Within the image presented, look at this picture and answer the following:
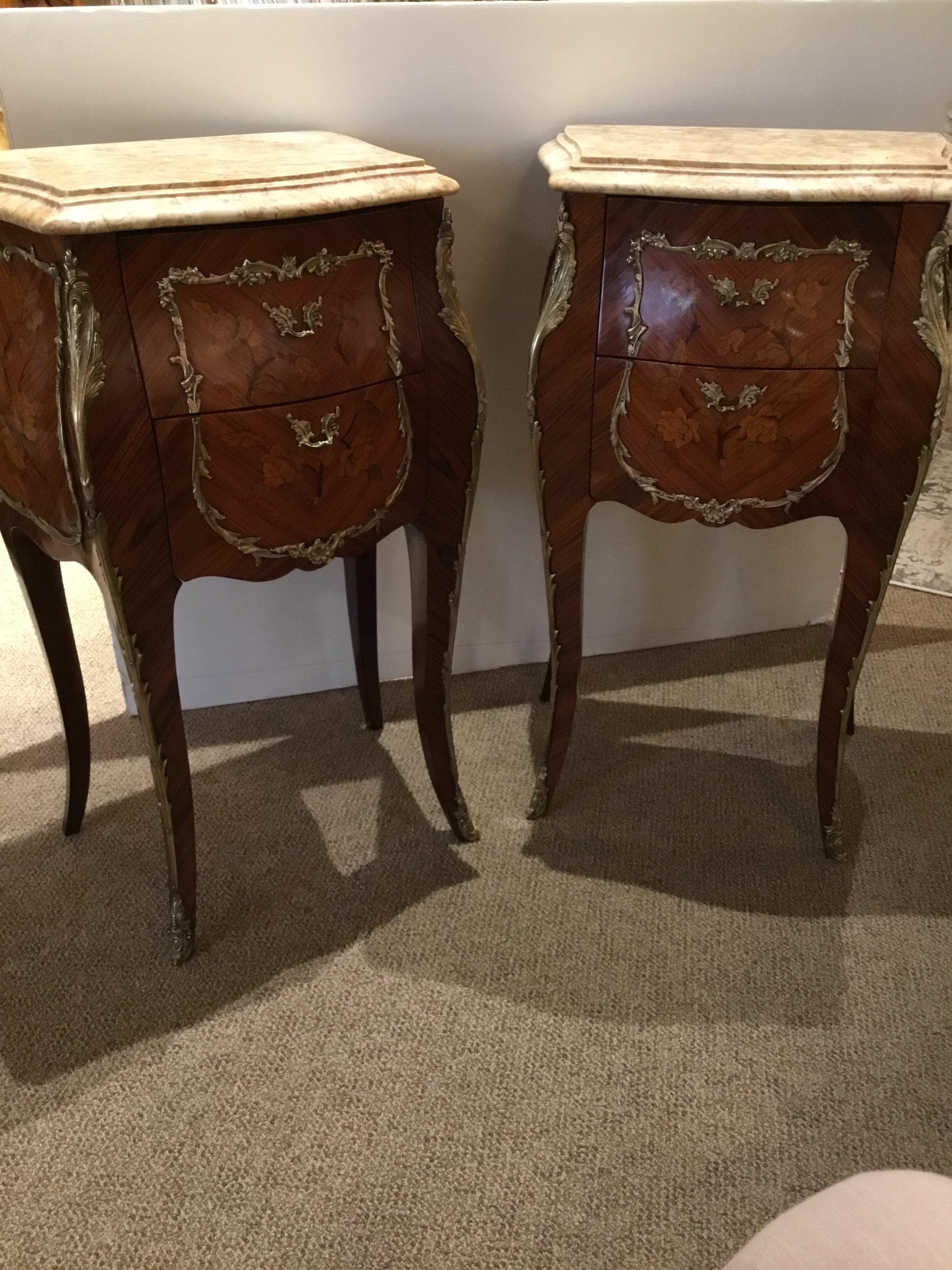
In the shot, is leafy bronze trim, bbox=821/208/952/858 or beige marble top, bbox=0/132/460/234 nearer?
beige marble top, bbox=0/132/460/234

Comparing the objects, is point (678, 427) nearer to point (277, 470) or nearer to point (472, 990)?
point (277, 470)

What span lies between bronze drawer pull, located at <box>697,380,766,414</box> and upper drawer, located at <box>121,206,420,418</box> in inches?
13.9

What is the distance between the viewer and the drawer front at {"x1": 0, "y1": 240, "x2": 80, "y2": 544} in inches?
37.5

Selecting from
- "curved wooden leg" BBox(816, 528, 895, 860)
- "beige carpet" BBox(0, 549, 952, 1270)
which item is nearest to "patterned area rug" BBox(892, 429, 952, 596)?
"beige carpet" BBox(0, 549, 952, 1270)

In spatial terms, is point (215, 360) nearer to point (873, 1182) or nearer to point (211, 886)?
point (211, 886)

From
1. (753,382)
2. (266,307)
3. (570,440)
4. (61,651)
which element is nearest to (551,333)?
(570,440)

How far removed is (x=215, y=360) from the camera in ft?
3.18

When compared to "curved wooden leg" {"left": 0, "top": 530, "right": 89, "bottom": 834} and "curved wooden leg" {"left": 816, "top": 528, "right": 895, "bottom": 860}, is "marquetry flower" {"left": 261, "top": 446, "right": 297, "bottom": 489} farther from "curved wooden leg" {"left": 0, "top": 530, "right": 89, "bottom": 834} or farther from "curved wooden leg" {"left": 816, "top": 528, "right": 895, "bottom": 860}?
→ "curved wooden leg" {"left": 816, "top": 528, "right": 895, "bottom": 860}

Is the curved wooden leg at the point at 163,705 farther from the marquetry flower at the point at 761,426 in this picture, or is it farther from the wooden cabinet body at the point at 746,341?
the marquetry flower at the point at 761,426

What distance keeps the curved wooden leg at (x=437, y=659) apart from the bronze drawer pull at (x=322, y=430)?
0.68 feet

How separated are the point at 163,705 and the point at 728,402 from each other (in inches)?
28.3

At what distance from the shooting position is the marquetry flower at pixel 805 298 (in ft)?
3.60

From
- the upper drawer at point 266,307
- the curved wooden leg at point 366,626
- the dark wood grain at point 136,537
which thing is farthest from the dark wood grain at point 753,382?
the dark wood grain at point 136,537

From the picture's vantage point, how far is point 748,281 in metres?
1.10
